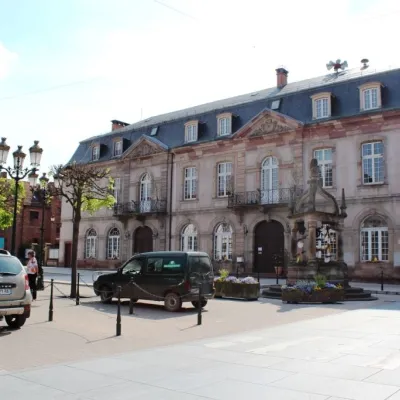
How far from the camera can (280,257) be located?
29.1m

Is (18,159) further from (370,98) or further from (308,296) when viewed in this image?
(370,98)

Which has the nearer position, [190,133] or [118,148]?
[190,133]

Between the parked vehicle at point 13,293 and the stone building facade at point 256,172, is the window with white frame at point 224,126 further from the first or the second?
the parked vehicle at point 13,293

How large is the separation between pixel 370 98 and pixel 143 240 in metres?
18.3

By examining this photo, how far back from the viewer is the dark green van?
13719 millimetres

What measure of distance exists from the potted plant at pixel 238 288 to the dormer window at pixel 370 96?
13843 mm

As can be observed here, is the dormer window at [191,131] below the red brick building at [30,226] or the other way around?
the other way around

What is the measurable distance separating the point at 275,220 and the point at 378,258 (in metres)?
6.37

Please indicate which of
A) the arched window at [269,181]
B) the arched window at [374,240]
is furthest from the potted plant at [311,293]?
the arched window at [269,181]

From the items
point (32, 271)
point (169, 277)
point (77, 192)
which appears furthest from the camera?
point (77, 192)

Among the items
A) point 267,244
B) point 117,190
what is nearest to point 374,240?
point 267,244

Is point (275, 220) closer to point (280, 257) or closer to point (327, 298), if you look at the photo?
point (280, 257)

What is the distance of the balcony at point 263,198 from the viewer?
28562 mm

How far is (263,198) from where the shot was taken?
97.5 feet
